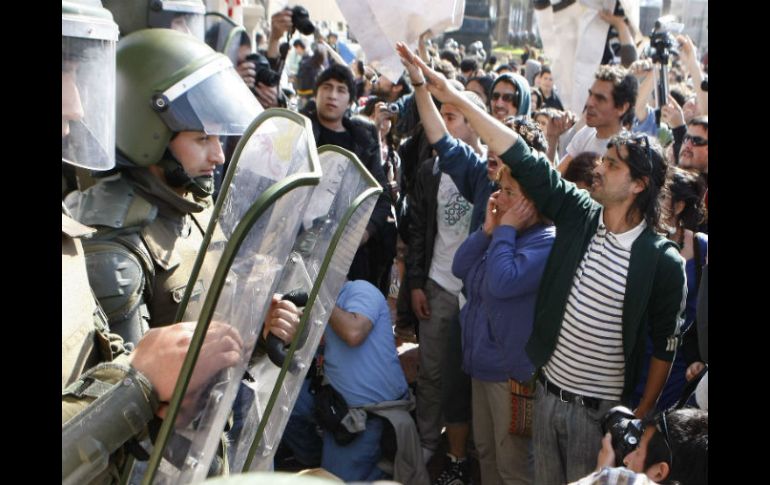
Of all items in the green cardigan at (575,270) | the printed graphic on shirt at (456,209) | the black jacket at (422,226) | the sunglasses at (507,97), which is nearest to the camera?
the green cardigan at (575,270)

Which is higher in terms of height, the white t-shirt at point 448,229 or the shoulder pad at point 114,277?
the shoulder pad at point 114,277

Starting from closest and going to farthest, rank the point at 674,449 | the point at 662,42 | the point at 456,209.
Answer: the point at 674,449 → the point at 456,209 → the point at 662,42

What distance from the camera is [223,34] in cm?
514

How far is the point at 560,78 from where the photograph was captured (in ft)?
22.3

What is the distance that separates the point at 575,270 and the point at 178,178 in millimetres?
1447

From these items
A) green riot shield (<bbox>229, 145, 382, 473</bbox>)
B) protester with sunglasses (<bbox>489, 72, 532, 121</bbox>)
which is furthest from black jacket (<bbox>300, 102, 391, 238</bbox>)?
green riot shield (<bbox>229, 145, 382, 473</bbox>)

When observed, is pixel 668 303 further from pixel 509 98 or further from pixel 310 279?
pixel 509 98

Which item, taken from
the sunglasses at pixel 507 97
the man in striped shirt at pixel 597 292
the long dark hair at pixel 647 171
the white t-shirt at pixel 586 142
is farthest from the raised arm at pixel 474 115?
the sunglasses at pixel 507 97

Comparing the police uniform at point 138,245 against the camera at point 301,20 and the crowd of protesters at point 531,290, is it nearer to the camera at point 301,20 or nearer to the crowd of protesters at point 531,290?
the crowd of protesters at point 531,290

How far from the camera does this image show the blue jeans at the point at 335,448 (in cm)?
395

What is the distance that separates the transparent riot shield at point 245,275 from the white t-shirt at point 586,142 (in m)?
3.49

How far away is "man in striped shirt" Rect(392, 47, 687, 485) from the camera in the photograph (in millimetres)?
3018

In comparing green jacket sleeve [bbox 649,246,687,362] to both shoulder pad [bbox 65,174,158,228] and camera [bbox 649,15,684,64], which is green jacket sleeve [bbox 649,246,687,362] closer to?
shoulder pad [bbox 65,174,158,228]

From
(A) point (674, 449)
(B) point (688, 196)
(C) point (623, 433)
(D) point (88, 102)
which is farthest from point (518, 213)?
(D) point (88, 102)
